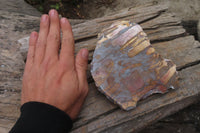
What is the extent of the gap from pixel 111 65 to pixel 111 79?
0.11 meters

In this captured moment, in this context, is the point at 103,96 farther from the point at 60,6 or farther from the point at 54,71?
the point at 60,6

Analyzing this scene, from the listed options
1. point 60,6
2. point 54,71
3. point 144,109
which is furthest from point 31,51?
point 60,6

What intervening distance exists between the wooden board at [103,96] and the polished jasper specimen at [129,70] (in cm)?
12

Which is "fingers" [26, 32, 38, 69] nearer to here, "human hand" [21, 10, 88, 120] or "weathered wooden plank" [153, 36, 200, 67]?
"human hand" [21, 10, 88, 120]

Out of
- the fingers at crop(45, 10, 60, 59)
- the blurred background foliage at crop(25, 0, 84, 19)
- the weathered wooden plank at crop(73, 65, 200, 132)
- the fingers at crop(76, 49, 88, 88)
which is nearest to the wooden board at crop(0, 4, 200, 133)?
the weathered wooden plank at crop(73, 65, 200, 132)

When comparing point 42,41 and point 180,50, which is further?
point 180,50

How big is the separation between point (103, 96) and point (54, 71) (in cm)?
44

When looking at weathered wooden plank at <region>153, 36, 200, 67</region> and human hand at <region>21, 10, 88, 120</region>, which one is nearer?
human hand at <region>21, 10, 88, 120</region>

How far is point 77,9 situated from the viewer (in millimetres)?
3018

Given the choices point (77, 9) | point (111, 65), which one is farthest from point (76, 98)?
point (77, 9)

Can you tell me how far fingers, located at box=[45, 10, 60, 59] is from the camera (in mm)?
1206

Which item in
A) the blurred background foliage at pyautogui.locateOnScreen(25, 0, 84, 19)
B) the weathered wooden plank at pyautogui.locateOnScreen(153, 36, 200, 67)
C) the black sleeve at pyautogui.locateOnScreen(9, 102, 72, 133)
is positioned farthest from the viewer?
the blurred background foliage at pyautogui.locateOnScreen(25, 0, 84, 19)

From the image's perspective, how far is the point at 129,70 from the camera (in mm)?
1171

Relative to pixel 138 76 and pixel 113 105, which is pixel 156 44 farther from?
pixel 113 105
